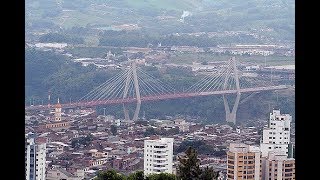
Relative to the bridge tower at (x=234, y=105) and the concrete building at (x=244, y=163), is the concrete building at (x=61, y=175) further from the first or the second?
the bridge tower at (x=234, y=105)

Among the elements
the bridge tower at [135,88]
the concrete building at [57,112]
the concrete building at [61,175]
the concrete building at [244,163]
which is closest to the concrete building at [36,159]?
the concrete building at [61,175]

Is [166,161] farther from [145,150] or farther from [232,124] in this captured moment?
[232,124]

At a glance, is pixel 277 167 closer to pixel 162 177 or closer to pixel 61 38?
pixel 162 177

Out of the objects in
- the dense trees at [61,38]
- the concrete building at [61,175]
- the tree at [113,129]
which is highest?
the dense trees at [61,38]

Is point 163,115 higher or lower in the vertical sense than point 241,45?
lower
